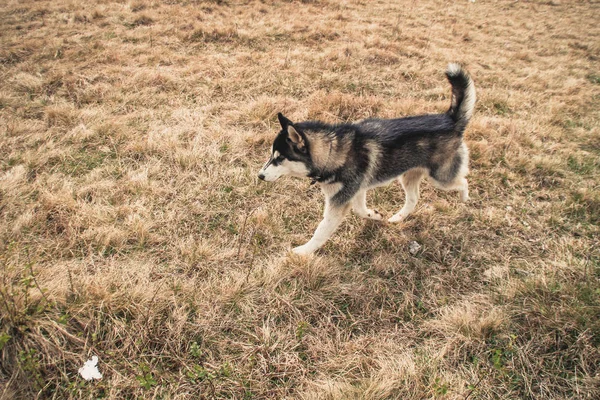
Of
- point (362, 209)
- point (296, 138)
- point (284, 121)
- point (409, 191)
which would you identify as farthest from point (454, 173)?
point (284, 121)

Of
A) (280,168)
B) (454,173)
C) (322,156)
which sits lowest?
(454,173)

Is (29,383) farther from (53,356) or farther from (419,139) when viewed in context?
(419,139)

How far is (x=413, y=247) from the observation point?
152 inches

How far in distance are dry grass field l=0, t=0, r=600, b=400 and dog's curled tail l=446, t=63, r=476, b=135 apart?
1245 millimetres

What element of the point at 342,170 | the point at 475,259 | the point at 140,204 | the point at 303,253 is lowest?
the point at 475,259

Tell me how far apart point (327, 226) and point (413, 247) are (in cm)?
114

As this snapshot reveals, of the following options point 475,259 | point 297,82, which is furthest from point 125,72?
point 475,259

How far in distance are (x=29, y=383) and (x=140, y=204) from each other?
225 cm

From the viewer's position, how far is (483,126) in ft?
18.6

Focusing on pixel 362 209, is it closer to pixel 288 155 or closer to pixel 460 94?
pixel 288 155

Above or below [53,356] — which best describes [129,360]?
below

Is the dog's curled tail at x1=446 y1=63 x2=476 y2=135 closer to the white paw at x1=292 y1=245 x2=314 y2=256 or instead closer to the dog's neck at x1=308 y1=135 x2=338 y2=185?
the dog's neck at x1=308 y1=135 x2=338 y2=185

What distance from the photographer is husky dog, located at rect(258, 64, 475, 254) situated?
337cm

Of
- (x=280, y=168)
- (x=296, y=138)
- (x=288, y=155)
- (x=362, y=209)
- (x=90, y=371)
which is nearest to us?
(x=90, y=371)
